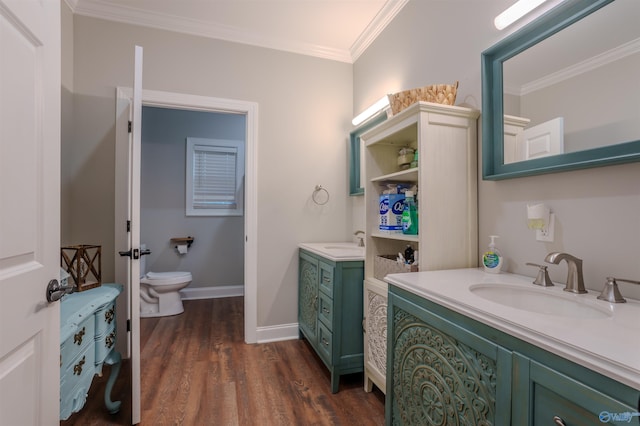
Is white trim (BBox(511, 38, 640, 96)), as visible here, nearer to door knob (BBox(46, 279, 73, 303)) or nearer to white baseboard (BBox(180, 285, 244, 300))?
door knob (BBox(46, 279, 73, 303))

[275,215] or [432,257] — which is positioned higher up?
[275,215]

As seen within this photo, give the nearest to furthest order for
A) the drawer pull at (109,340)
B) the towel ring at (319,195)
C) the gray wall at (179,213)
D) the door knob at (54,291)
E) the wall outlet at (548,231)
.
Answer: the door knob at (54,291)
the wall outlet at (548,231)
the drawer pull at (109,340)
the towel ring at (319,195)
the gray wall at (179,213)

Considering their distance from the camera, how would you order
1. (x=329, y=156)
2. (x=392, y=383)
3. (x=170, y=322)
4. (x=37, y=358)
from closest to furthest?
(x=37, y=358) < (x=392, y=383) < (x=329, y=156) < (x=170, y=322)

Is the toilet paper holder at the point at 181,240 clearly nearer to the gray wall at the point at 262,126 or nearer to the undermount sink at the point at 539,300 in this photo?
the gray wall at the point at 262,126

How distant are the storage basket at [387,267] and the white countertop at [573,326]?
454 millimetres

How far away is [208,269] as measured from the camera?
13.0 ft

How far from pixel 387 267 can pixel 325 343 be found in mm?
714

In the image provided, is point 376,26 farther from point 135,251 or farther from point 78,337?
point 78,337

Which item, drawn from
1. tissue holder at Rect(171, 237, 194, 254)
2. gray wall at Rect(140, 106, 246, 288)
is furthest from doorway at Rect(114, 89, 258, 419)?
tissue holder at Rect(171, 237, 194, 254)

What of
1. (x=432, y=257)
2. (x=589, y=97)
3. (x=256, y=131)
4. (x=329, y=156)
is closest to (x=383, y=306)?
(x=432, y=257)

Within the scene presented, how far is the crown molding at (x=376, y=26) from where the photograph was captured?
217cm

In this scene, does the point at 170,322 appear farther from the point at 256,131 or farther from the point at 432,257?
the point at 432,257

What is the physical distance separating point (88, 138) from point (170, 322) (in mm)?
1865

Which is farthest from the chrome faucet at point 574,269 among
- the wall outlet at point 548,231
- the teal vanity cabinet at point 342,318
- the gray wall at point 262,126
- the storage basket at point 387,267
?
the gray wall at point 262,126
